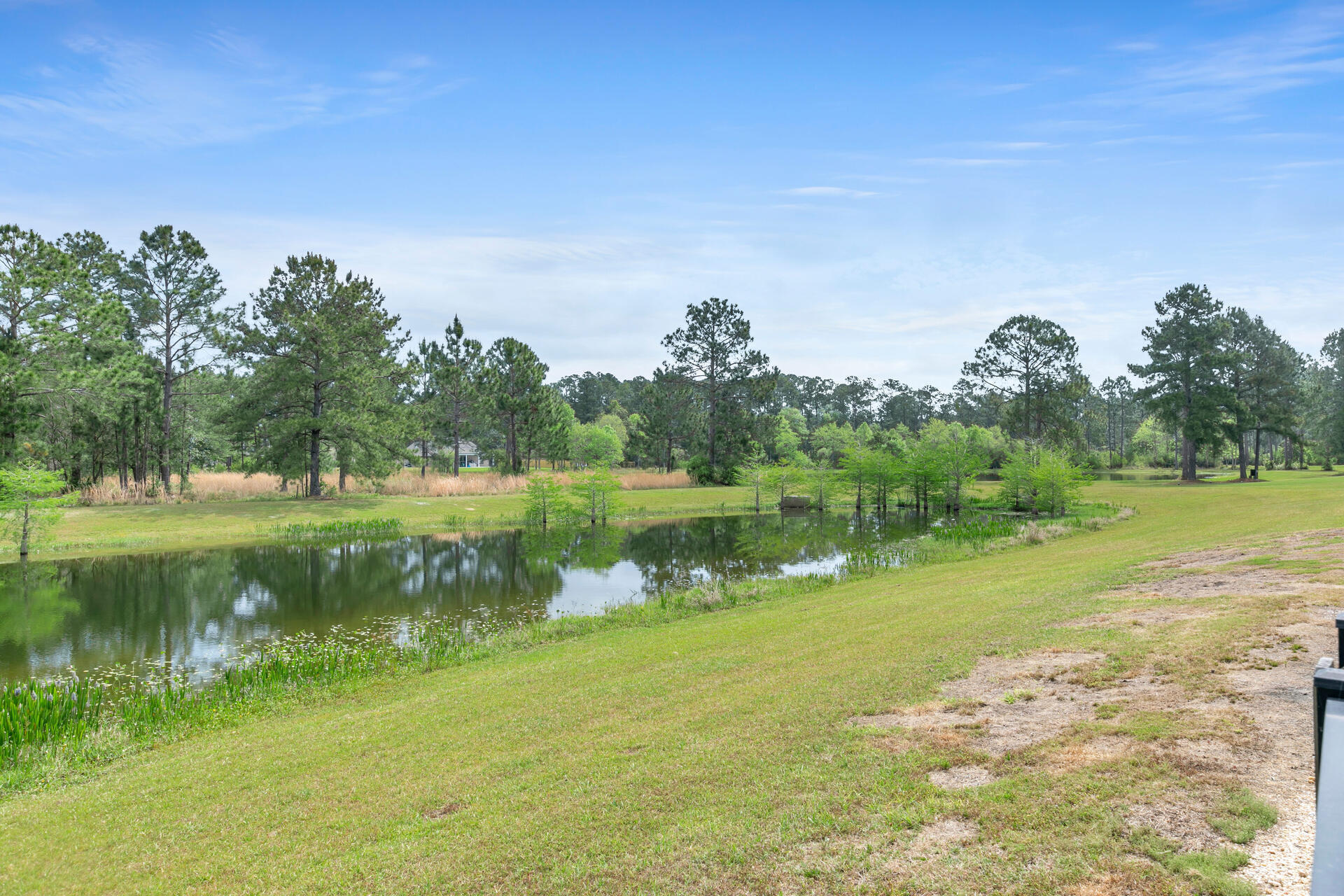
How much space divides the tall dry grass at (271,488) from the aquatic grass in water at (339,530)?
A: 10.6 metres

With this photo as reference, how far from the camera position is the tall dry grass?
38906 mm

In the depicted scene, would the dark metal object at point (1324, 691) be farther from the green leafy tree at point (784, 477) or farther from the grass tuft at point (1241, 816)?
the green leafy tree at point (784, 477)

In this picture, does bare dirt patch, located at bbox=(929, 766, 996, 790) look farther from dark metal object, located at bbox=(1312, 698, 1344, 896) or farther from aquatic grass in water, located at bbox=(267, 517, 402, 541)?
aquatic grass in water, located at bbox=(267, 517, 402, 541)

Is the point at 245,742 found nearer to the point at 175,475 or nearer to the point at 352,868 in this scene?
the point at 352,868

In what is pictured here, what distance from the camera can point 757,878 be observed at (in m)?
4.56

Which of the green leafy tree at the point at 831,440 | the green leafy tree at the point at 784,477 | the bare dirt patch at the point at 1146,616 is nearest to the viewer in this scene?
the bare dirt patch at the point at 1146,616

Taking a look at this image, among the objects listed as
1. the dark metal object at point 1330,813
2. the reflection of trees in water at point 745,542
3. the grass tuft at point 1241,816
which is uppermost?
the dark metal object at point 1330,813

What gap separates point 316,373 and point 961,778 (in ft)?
154

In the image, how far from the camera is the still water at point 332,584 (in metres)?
16.1

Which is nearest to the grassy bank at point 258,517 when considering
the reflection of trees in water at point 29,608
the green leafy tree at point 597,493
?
the reflection of trees in water at point 29,608

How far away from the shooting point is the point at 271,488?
47.2m

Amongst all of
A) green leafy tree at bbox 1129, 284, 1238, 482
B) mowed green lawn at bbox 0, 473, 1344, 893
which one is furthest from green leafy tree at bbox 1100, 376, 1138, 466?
mowed green lawn at bbox 0, 473, 1344, 893

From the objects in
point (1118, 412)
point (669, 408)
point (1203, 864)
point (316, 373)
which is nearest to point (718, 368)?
point (669, 408)

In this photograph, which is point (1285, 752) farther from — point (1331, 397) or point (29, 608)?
point (1331, 397)
